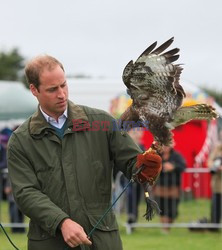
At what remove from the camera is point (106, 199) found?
4.45 metres

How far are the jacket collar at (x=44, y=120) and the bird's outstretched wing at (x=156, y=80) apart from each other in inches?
14.5

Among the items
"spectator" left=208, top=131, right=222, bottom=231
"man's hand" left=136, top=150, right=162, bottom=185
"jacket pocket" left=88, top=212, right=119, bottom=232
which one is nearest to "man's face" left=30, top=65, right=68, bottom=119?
"man's hand" left=136, top=150, right=162, bottom=185

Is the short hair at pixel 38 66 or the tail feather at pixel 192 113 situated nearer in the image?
the short hair at pixel 38 66

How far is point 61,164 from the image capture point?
4348mm

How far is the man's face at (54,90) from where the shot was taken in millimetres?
4285

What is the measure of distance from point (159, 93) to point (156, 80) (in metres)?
0.09

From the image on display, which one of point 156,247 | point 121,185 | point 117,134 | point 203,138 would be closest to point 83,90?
point 203,138

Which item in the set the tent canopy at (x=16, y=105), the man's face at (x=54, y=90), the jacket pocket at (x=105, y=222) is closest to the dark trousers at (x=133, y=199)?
the tent canopy at (x=16, y=105)

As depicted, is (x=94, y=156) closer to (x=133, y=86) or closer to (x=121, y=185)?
(x=133, y=86)

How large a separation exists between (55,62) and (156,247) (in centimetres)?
615

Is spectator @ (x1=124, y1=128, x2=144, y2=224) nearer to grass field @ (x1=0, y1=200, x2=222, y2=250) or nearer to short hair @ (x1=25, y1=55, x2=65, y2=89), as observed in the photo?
grass field @ (x1=0, y1=200, x2=222, y2=250)

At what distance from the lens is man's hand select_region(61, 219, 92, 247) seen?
4125mm

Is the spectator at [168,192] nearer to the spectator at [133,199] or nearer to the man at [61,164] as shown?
the spectator at [133,199]

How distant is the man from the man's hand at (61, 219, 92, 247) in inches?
1.3
